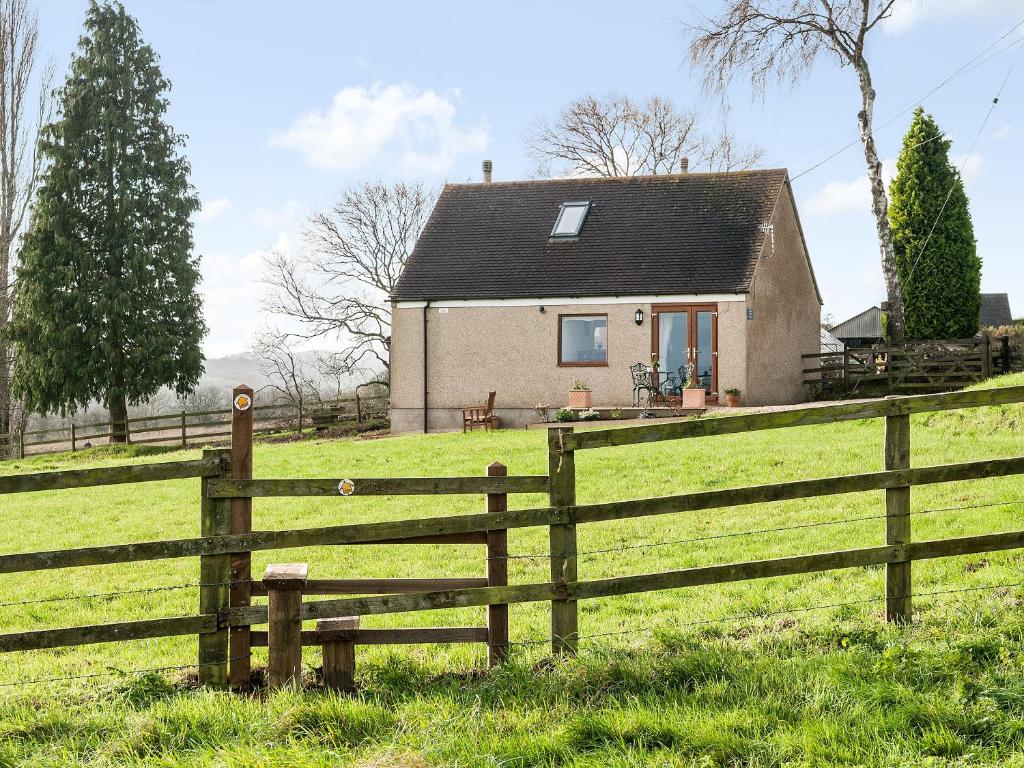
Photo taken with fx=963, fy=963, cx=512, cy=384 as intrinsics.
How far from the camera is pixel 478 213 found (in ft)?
90.3

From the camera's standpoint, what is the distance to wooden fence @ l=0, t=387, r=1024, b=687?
199 inches

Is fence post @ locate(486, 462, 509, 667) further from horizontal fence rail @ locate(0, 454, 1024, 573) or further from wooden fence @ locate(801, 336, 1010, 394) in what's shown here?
wooden fence @ locate(801, 336, 1010, 394)

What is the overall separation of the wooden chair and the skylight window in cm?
499

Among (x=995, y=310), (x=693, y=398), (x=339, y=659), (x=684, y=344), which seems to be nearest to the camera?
(x=339, y=659)

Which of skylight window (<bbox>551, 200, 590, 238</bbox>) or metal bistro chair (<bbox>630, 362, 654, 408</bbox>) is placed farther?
skylight window (<bbox>551, 200, 590, 238</bbox>)

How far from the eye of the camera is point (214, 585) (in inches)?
201

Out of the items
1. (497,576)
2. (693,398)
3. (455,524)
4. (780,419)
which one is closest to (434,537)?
(455,524)

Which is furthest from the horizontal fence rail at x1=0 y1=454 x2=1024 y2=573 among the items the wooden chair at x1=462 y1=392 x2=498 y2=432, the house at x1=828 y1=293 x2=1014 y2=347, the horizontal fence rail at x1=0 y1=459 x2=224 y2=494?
the house at x1=828 y1=293 x2=1014 y2=347

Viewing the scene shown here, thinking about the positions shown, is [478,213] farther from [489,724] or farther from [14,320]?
[489,724]

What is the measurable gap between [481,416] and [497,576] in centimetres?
1890

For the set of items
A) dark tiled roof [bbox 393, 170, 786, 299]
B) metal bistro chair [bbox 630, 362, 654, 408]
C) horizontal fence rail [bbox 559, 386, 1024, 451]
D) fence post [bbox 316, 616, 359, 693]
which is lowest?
fence post [bbox 316, 616, 359, 693]

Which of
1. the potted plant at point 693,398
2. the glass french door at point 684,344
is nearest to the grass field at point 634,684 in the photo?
the potted plant at point 693,398

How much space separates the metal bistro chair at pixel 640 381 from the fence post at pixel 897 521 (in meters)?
16.9

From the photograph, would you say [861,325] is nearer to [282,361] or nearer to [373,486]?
[282,361]
